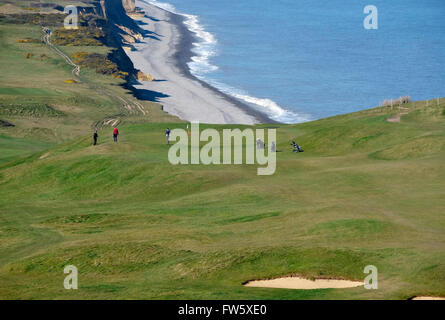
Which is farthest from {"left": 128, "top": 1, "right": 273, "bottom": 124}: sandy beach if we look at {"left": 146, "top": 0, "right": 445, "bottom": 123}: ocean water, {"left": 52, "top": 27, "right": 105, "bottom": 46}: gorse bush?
{"left": 52, "top": 27, "right": 105, "bottom": 46}: gorse bush

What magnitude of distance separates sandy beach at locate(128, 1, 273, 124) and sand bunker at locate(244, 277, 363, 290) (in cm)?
7757

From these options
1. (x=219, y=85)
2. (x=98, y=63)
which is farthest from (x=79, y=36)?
(x=219, y=85)

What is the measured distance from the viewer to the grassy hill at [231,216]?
24.8 m

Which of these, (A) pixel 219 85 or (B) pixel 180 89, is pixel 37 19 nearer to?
(B) pixel 180 89

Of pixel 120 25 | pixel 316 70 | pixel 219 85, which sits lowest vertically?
pixel 219 85

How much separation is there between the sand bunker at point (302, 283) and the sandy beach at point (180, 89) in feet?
254

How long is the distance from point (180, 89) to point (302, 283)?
10436 cm

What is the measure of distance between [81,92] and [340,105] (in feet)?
155

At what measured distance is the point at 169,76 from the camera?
138875 mm

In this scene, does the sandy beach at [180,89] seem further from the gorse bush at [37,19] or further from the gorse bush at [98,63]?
the gorse bush at [37,19]

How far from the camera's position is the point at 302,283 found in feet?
80.5

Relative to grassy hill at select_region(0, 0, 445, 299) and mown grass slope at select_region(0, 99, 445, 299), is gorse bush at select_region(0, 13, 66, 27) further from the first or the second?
mown grass slope at select_region(0, 99, 445, 299)

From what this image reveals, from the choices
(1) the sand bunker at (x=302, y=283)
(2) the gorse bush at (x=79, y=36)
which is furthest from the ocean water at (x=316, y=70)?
(1) the sand bunker at (x=302, y=283)

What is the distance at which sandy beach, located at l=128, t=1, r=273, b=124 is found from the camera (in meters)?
108
